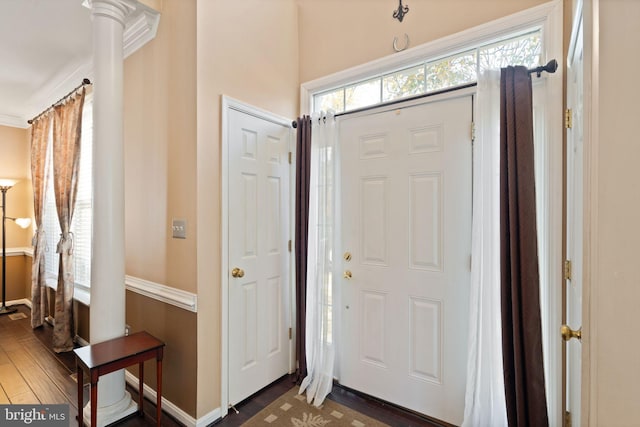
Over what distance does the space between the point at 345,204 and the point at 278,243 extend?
64cm

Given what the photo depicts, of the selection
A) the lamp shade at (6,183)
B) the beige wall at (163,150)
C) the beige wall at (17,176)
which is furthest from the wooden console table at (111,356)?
the beige wall at (17,176)

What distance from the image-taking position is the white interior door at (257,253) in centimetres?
208

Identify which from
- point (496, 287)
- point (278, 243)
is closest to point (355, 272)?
point (278, 243)

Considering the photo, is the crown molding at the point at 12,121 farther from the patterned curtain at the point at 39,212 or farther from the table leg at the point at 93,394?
the table leg at the point at 93,394

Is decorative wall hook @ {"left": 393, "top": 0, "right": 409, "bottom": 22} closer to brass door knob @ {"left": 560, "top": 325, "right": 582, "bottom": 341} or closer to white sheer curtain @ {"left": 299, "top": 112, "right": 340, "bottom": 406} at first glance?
white sheer curtain @ {"left": 299, "top": 112, "right": 340, "bottom": 406}

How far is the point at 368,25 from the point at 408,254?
1.71 metres

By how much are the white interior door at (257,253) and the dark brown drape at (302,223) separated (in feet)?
0.47

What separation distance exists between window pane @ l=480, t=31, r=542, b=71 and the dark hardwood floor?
227cm

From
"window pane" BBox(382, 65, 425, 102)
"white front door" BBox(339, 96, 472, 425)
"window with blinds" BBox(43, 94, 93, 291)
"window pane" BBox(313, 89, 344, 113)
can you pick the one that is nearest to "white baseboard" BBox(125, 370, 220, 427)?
"white front door" BBox(339, 96, 472, 425)

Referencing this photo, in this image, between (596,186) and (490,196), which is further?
(490,196)

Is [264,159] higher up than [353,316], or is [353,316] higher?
[264,159]

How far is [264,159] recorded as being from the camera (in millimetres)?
2312

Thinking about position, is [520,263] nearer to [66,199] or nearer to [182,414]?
[182,414]

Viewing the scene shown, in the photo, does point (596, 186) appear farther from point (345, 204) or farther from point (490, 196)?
point (345, 204)
